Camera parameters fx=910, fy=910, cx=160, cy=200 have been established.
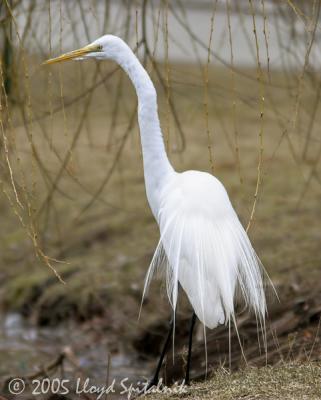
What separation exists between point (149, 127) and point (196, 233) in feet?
1.24

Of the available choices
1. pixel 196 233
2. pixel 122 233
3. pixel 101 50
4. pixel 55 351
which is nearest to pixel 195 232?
pixel 196 233

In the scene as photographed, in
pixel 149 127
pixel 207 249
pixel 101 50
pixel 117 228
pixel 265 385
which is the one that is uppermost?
pixel 101 50

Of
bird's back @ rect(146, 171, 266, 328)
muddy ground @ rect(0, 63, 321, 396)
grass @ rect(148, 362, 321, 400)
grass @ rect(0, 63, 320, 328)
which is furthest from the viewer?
grass @ rect(0, 63, 320, 328)

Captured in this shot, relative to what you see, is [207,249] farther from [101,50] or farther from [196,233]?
[101,50]

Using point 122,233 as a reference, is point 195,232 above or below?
above

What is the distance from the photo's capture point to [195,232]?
9.48ft

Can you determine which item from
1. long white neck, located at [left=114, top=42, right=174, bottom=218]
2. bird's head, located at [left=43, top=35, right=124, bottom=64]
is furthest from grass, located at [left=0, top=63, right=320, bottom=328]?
bird's head, located at [left=43, top=35, right=124, bottom=64]

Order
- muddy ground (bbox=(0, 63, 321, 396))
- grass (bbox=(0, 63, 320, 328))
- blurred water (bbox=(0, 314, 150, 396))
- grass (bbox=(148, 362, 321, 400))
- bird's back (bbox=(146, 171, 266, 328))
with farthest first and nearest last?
grass (bbox=(0, 63, 320, 328)), muddy ground (bbox=(0, 63, 321, 396)), blurred water (bbox=(0, 314, 150, 396)), bird's back (bbox=(146, 171, 266, 328)), grass (bbox=(148, 362, 321, 400))

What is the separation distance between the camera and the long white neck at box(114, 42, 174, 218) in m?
2.87

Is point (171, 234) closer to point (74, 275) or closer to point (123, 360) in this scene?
point (123, 360)

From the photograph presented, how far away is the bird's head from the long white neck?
0.06 ft

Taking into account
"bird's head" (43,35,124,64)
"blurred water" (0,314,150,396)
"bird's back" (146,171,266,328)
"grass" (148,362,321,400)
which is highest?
"bird's head" (43,35,124,64)

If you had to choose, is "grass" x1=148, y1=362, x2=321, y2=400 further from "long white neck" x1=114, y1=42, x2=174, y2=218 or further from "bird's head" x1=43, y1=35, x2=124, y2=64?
"bird's head" x1=43, y1=35, x2=124, y2=64

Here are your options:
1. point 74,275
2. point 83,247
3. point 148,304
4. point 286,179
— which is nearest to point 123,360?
point 148,304
